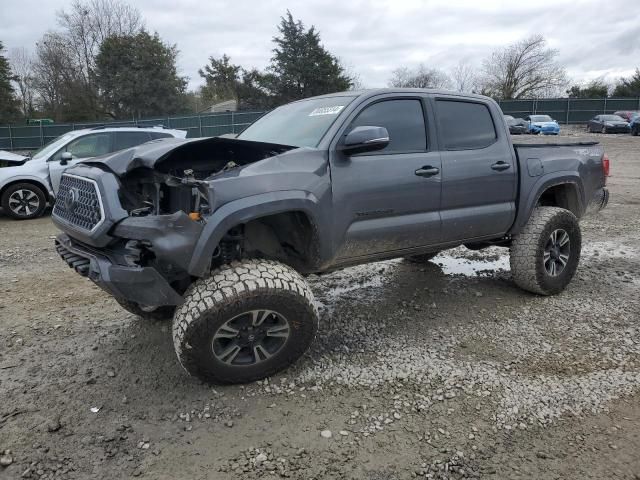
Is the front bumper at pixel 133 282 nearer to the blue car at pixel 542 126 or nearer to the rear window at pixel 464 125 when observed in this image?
the rear window at pixel 464 125

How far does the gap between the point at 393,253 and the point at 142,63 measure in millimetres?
37814

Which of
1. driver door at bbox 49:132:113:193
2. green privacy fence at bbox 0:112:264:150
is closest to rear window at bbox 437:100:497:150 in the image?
driver door at bbox 49:132:113:193

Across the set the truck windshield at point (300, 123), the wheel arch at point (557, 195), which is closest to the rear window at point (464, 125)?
the wheel arch at point (557, 195)

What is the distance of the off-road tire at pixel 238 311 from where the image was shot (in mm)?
2941

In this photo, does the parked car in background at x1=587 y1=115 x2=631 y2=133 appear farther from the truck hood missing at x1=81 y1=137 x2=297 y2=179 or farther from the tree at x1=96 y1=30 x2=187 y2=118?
the truck hood missing at x1=81 y1=137 x2=297 y2=179

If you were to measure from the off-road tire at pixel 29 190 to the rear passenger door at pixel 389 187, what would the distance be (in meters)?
7.63

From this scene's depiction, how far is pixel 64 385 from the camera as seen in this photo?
3252 millimetres

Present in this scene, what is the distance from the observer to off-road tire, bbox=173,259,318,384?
2941 millimetres

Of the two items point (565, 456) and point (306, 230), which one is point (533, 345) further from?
point (306, 230)

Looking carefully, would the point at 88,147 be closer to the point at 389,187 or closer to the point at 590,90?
the point at 389,187

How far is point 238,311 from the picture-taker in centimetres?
300

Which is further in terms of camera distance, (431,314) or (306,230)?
(431,314)

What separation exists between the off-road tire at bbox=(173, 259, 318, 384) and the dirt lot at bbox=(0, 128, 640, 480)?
0.15m

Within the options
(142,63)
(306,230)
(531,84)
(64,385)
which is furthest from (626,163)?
(531,84)
